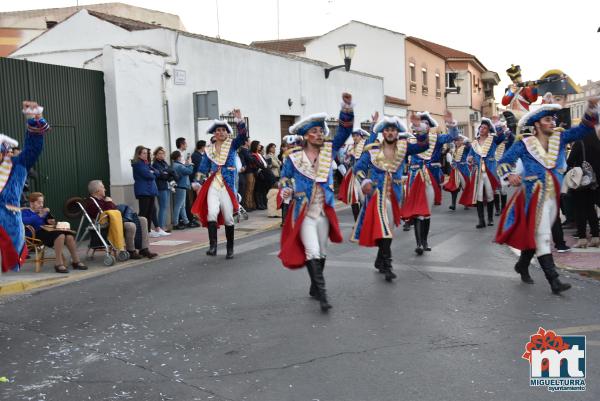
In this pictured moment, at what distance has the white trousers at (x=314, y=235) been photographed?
633cm

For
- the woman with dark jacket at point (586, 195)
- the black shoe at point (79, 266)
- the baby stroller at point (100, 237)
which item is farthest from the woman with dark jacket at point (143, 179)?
the woman with dark jacket at point (586, 195)

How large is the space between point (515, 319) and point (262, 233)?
24.6 feet

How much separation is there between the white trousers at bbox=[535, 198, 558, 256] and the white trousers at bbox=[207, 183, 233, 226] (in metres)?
4.54

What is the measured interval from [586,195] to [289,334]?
5821 millimetres

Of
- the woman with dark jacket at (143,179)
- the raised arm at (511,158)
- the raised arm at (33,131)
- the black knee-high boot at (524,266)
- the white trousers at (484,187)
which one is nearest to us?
the raised arm at (33,131)

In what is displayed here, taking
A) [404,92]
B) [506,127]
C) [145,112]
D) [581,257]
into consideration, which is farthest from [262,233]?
[404,92]

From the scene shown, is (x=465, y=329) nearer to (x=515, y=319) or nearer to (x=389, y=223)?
(x=515, y=319)

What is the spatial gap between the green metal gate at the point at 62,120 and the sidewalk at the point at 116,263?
50.7 inches

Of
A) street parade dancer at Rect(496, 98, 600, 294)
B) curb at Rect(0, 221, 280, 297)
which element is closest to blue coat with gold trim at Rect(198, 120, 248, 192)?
curb at Rect(0, 221, 280, 297)

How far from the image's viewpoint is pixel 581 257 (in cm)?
860

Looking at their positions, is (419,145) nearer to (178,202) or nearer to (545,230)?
(545,230)

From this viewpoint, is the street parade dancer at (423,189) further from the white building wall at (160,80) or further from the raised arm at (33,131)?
the white building wall at (160,80)

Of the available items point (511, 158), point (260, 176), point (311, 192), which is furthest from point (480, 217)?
point (311, 192)

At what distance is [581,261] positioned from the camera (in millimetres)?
8312
